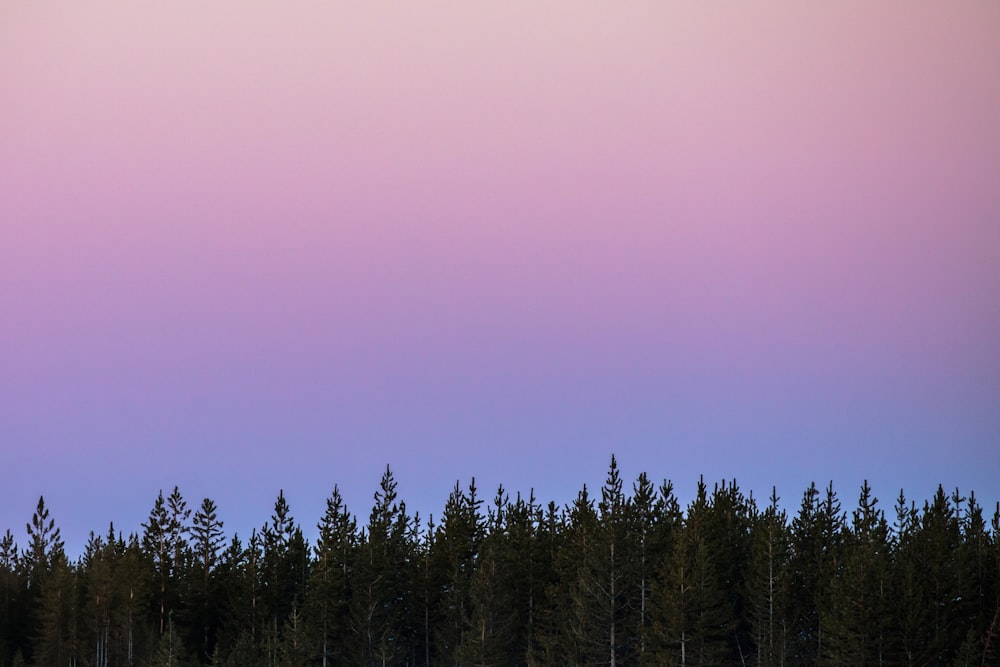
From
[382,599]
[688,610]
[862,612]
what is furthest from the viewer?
[382,599]

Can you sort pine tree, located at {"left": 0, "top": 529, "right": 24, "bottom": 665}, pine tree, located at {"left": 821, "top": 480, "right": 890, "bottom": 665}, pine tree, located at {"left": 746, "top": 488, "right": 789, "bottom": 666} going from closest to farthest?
pine tree, located at {"left": 821, "top": 480, "right": 890, "bottom": 665} < pine tree, located at {"left": 746, "top": 488, "right": 789, "bottom": 666} < pine tree, located at {"left": 0, "top": 529, "right": 24, "bottom": 665}

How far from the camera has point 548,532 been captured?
101375 millimetres

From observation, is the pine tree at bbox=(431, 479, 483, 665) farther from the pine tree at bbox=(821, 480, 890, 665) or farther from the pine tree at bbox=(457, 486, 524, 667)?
the pine tree at bbox=(821, 480, 890, 665)

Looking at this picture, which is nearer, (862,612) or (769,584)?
(862,612)

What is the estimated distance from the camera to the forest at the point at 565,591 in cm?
7944

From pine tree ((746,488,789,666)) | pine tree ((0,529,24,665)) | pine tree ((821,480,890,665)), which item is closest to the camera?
pine tree ((821,480,890,665))

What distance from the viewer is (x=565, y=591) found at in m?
92.1

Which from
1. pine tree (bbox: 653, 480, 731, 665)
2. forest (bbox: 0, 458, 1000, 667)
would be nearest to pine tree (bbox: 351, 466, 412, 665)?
forest (bbox: 0, 458, 1000, 667)

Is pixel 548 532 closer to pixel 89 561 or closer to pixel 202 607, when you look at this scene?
pixel 202 607

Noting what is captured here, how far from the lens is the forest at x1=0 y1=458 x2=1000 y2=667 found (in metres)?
79.4

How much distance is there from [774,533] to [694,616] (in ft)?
28.8

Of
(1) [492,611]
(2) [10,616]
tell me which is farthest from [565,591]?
(2) [10,616]

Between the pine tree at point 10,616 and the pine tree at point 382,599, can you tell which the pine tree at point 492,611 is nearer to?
the pine tree at point 382,599

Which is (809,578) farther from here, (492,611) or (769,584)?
(492,611)
